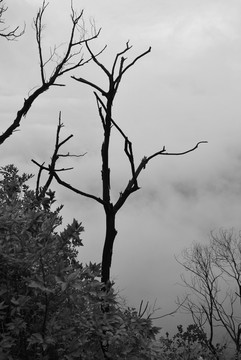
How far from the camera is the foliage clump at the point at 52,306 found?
348cm

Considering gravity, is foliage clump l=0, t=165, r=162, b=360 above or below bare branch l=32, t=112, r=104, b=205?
below

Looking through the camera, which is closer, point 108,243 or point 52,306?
point 52,306

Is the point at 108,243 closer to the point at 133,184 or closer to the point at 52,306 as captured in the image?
the point at 133,184

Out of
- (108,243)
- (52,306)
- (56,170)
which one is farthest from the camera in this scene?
(56,170)

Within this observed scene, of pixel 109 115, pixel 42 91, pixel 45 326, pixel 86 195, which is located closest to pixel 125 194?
pixel 86 195

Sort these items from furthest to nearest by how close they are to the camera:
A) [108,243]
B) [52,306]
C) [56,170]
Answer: [56,170]
[108,243]
[52,306]

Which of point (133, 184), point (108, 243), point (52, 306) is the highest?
point (133, 184)

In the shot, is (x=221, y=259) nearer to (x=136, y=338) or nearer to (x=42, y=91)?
(x=42, y=91)

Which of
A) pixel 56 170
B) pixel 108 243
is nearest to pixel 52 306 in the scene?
pixel 108 243

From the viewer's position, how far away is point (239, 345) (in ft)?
58.1

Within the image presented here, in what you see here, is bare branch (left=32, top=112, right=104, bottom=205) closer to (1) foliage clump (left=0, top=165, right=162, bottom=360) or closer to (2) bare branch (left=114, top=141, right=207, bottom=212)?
(2) bare branch (left=114, top=141, right=207, bottom=212)

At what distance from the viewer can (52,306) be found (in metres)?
3.66

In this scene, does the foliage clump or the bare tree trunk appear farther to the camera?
the bare tree trunk

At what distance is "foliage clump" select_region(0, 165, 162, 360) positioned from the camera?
3.48 m
